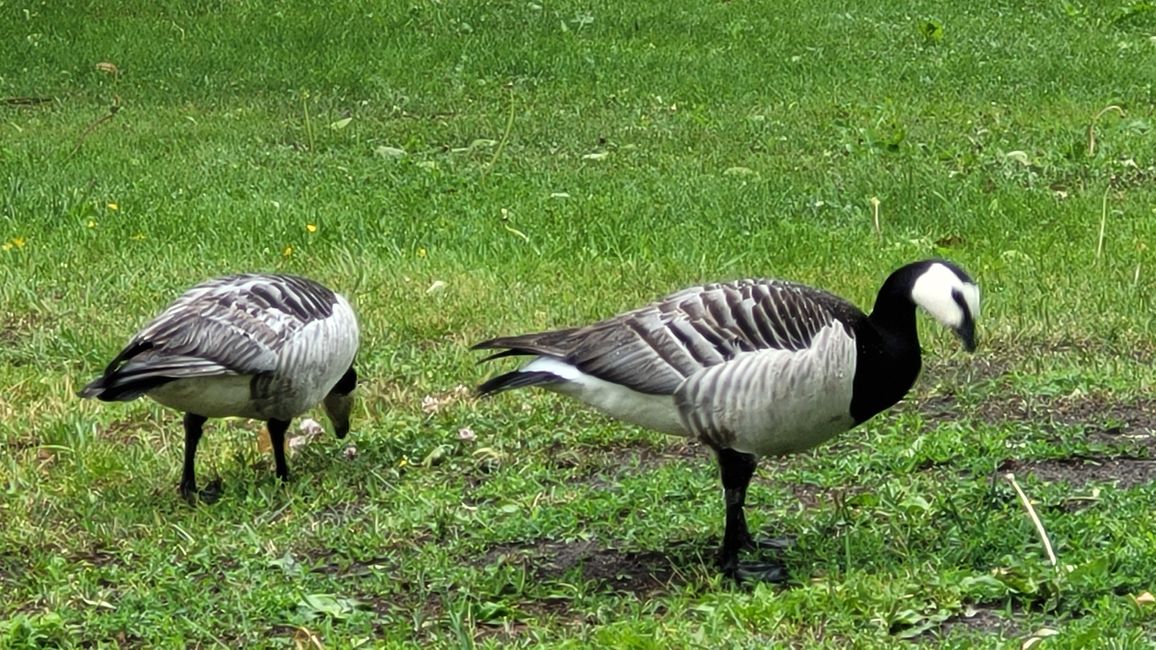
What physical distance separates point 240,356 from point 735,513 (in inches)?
69.3

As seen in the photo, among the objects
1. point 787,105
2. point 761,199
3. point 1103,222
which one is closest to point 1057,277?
point 1103,222

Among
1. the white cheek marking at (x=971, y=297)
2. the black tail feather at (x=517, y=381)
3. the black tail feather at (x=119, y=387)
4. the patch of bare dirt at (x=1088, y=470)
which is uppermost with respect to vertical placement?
the white cheek marking at (x=971, y=297)

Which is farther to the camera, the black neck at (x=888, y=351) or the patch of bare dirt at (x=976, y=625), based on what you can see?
the black neck at (x=888, y=351)

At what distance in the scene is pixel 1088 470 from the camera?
5754mm

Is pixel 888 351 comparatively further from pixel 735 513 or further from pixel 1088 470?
pixel 1088 470

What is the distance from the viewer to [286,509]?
573cm

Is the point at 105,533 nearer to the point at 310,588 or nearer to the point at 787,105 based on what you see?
the point at 310,588

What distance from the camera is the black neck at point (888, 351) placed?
16.1ft

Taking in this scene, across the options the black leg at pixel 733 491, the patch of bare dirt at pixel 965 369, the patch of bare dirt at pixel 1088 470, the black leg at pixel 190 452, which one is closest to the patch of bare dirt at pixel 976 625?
the black leg at pixel 733 491

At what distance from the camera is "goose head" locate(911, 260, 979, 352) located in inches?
194

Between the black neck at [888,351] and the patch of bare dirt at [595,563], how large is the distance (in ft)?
2.41

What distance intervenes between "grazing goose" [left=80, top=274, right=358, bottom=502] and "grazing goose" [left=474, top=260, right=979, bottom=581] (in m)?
1.07

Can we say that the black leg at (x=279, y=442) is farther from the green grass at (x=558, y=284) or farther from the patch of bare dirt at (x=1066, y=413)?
the patch of bare dirt at (x=1066, y=413)

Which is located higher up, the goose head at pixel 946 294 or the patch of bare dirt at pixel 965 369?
the goose head at pixel 946 294
